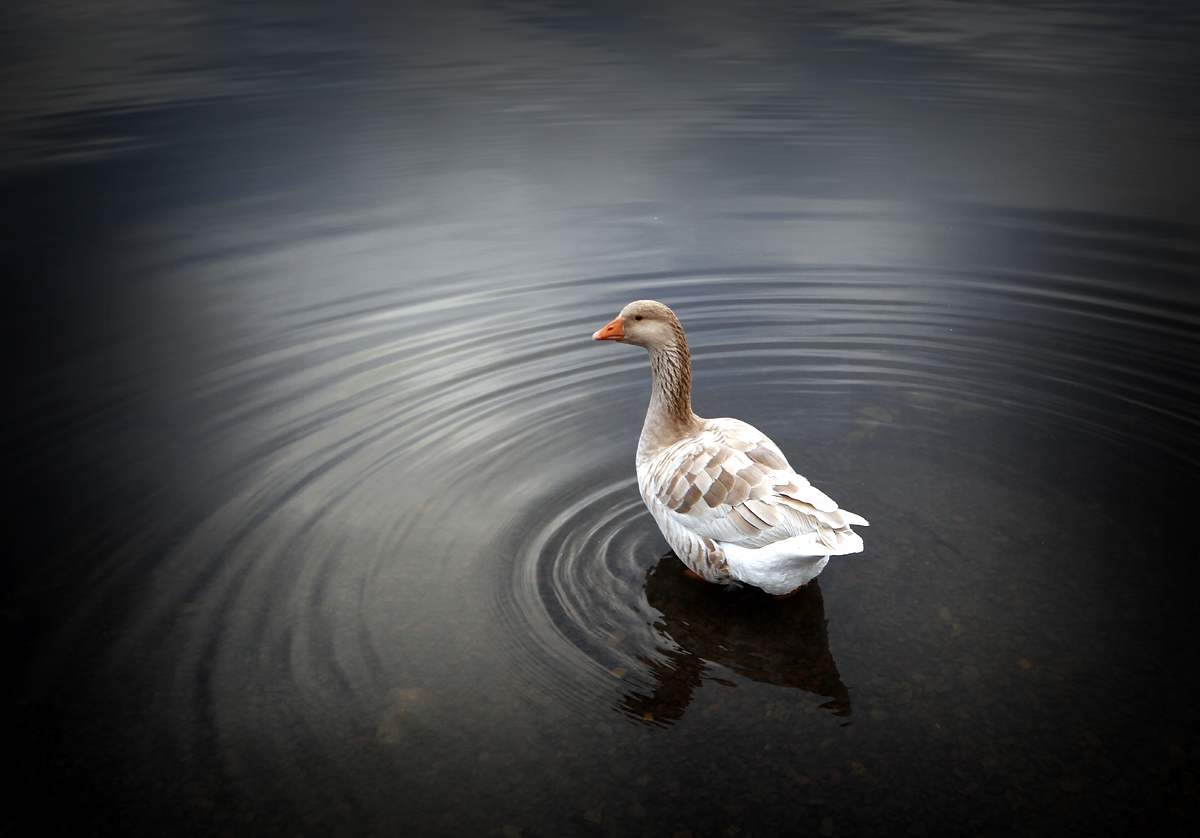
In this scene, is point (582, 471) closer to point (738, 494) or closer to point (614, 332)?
point (614, 332)

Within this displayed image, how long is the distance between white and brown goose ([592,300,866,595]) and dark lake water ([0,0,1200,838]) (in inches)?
17.1

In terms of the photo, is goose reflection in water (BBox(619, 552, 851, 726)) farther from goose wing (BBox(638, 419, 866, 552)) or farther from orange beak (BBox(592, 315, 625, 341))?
orange beak (BBox(592, 315, 625, 341))

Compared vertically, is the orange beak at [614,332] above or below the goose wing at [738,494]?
above

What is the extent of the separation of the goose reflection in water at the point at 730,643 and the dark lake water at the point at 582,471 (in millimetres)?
27

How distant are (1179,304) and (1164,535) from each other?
396 cm

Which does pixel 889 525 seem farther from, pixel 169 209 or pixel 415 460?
pixel 169 209

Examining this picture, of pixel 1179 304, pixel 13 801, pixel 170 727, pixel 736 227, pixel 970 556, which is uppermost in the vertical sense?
pixel 736 227

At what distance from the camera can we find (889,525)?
5996 mm

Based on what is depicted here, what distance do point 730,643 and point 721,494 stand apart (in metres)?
0.86

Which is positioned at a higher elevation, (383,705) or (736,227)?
(736,227)

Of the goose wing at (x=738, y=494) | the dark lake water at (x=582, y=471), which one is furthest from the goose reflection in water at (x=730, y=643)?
the goose wing at (x=738, y=494)

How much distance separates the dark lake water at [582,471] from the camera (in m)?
4.33

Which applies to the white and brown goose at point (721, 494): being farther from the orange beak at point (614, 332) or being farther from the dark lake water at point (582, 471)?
the dark lake water at point (582, 471)

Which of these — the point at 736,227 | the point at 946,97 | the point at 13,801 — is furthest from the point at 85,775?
the point at 946,97
